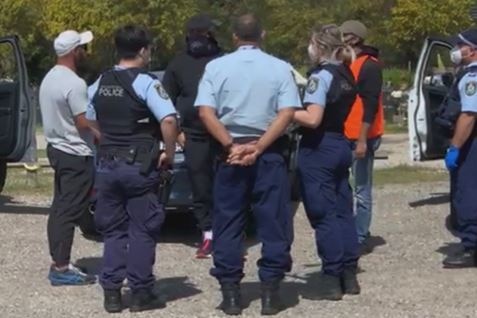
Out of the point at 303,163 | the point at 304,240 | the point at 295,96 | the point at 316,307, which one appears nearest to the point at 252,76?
the point at 295,96

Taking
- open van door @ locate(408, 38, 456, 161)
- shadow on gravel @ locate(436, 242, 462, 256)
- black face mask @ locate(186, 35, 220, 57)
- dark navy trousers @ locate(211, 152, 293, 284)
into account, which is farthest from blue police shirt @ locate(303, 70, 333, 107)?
open van door @ locate(408, 38, 456, 161)

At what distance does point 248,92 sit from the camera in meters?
7.33

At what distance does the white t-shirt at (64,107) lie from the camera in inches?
329

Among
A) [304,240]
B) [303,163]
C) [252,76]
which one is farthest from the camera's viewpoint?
[304,240]

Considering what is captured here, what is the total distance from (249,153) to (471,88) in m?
2.01

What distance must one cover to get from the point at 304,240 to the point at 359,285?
6.90 feet

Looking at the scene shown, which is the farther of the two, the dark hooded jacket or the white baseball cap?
the dark hooded jacket

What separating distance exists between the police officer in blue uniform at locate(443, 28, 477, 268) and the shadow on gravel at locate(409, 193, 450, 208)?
3411mm

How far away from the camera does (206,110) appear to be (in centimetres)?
736

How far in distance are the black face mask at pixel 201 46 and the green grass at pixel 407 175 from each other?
17.3 ft

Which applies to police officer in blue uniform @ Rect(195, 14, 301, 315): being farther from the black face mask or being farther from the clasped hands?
the black face mask

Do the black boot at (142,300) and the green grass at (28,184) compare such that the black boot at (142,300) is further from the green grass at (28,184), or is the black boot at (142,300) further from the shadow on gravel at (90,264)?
the green grass at (28,184)

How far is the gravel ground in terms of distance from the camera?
767 centimetres

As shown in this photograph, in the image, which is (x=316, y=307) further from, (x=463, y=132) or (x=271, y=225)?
(x=463, y=132)
